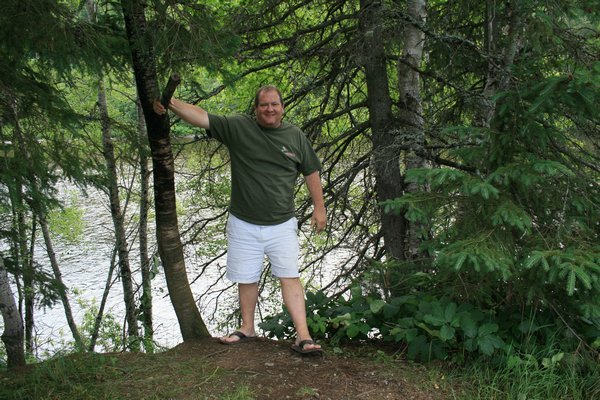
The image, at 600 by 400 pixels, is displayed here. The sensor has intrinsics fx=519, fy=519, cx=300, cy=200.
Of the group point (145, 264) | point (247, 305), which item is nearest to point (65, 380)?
point (247, 305)

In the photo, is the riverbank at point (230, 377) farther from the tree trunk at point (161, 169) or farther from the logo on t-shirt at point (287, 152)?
the logo on t-shirt at point (287, 152)

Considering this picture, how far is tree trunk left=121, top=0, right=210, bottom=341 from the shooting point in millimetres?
3184

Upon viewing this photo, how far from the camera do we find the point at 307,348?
3.41m

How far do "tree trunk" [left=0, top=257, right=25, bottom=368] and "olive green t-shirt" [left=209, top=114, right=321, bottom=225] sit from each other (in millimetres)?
1841

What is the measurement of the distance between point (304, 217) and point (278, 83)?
175 centimetres

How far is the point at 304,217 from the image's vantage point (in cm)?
562

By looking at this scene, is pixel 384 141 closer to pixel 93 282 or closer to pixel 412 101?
pixel 412 101

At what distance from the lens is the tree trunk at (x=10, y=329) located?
150 inches

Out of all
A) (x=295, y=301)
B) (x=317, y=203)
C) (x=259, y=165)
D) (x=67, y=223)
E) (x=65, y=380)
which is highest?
(x=67, y=223)

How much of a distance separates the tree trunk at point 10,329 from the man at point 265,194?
60.3 inches

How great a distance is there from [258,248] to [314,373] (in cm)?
92

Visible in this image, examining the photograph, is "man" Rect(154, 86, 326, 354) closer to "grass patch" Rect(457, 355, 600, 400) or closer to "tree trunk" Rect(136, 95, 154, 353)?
"grass patch" Rect(457, 355, 600, 400)

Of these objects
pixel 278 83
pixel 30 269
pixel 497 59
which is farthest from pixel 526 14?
pixel 30 269

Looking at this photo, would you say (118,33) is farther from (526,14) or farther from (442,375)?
(442,375)
